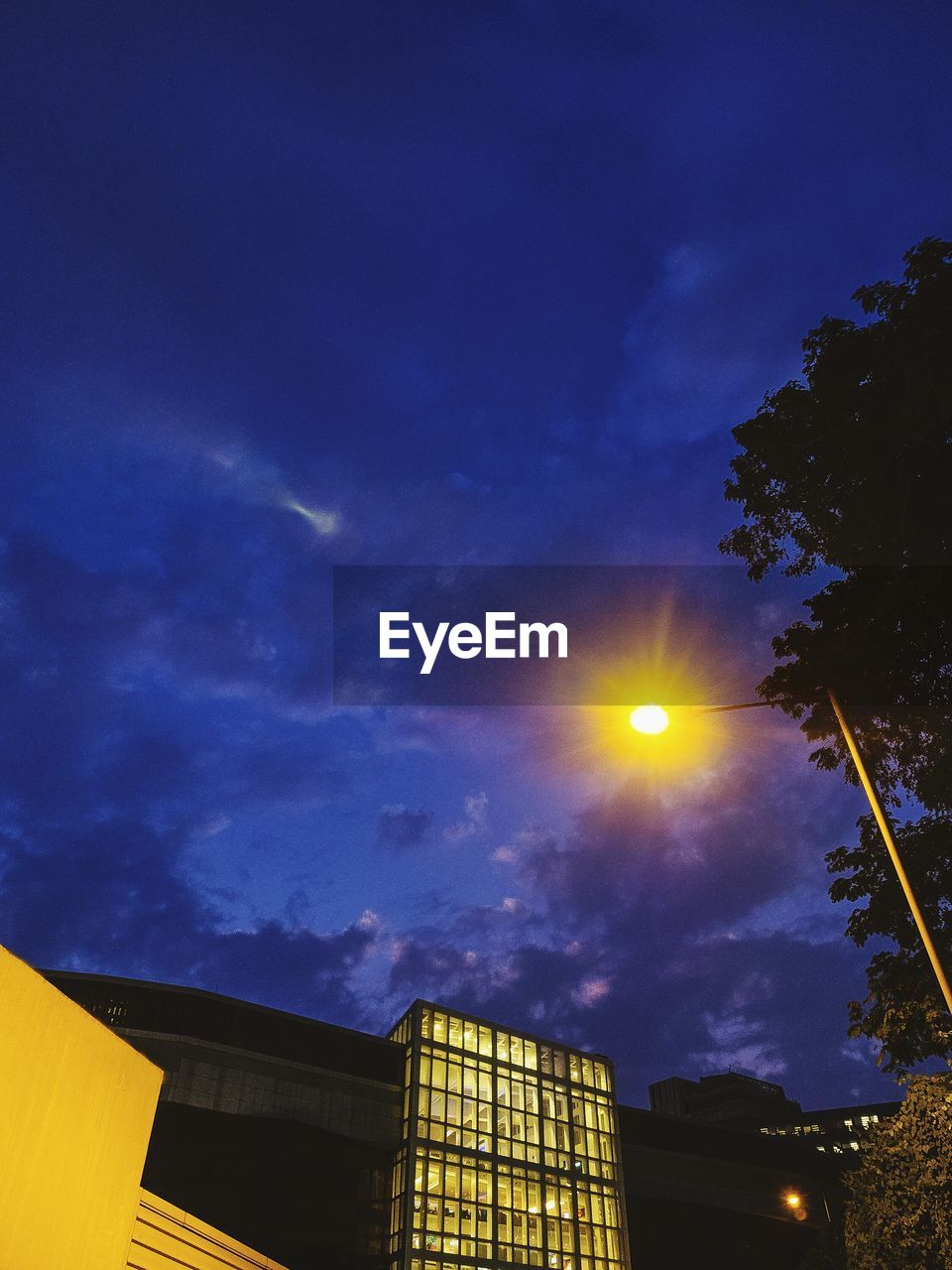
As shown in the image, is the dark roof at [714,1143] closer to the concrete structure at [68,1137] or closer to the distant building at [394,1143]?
the distant building at [394,1143]

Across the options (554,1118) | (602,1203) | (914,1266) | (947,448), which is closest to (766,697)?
(947,448)

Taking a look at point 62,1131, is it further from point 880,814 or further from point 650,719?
point 880,814

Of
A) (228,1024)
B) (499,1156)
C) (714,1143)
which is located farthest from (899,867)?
(714,1143)

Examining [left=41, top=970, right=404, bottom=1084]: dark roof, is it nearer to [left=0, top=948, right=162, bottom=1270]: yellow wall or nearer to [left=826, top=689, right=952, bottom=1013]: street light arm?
[left=0, top=948, right=162, bottom=1270]: yellow wall

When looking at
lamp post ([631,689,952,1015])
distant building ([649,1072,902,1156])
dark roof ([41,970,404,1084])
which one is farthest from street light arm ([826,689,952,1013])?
distant building ([649,1072,902,1156])

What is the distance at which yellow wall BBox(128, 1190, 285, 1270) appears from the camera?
23.5 ft

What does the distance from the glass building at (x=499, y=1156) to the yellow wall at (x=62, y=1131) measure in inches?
1522

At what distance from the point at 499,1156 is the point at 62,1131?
144 feet

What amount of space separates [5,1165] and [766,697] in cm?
1879

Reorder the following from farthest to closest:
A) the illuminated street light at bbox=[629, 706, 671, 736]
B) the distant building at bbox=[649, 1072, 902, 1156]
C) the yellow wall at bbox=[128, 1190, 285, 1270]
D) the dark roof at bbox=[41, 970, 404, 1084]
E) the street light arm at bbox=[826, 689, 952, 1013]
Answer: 1. the distant building at bbox=[649, 1072, 902, 1156]
2. the dark roof at bbox=[41, 970, 404, 1084]
3. the illuminated street light at bbox=[629, 706, 671, 736]
4. the street light arm at bbox=[826, 689, 952, 1013]
5. the yellow wall at bbox=[128, 1190, 285, 1270]

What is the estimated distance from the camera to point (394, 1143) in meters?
41.2

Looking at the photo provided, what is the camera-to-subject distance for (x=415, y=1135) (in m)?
40.6

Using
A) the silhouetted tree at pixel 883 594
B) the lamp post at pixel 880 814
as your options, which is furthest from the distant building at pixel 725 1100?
the lamp post at pixel 880 814

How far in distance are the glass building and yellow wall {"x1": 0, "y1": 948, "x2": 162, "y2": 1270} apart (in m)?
38.7
